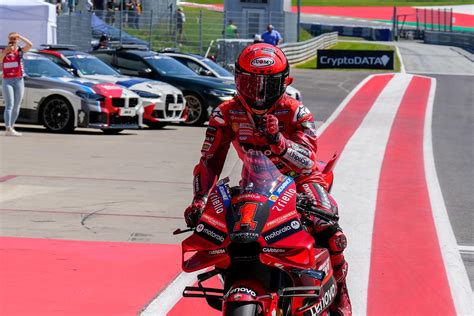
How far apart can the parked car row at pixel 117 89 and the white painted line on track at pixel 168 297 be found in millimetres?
12066

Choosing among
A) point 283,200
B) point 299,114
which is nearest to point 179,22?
point 299,114

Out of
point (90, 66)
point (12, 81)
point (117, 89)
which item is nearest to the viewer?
point (12, 81)

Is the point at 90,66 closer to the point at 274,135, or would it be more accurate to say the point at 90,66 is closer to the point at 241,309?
the point at 274,135

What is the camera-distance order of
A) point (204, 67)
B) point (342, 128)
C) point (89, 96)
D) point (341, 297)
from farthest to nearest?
point (204, 67) < point (342, 128) < point (89, 96) < point (341, 297)

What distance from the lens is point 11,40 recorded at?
19.1m

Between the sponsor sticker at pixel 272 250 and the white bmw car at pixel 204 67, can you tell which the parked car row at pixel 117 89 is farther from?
the sponsor sticker at pixel 272 250

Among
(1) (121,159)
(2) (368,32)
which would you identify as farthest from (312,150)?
(2) (368,32)

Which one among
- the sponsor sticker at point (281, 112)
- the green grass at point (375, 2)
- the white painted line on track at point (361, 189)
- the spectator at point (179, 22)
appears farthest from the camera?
the green grass at point (375, 2)

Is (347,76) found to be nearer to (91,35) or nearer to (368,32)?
(91,35)

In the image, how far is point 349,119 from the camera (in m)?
25.8

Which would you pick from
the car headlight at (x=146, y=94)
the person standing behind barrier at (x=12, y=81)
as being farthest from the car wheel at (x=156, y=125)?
the person standing behind barrier at (x=12, y=81)

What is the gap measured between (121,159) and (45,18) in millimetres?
13386

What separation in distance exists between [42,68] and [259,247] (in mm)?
16482

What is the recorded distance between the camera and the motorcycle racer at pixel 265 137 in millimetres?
5832
